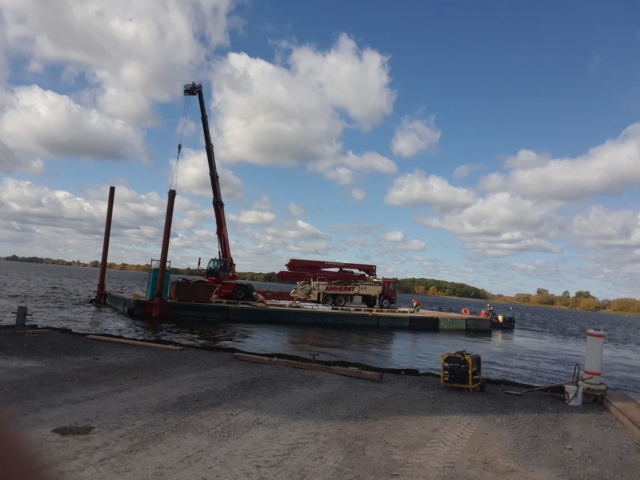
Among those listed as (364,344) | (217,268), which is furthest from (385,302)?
(364,344)

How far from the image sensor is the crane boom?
33.6 meters

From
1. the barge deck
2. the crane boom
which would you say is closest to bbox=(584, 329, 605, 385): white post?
the barge deck

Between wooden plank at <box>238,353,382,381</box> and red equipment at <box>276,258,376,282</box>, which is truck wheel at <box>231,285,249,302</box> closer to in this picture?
red equipment at <box>276,258,376,282</box>

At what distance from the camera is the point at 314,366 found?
10359 mm

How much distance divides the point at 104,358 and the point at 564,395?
974 centimetres

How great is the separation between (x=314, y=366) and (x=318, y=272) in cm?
2739

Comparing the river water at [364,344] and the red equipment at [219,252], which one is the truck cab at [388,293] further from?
the red equipment at [219,252]

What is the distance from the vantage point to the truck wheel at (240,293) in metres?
34.4

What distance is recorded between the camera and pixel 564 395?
883 centimetres

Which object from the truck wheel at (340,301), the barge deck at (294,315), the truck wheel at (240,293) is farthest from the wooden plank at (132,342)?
the truck wheel at (340,301)

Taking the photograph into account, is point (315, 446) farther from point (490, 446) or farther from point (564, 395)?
point (564, 395)

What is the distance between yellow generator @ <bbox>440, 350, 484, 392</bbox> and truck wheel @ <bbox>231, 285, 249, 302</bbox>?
86.5 feet

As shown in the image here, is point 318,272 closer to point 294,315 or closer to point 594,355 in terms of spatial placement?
point 294,315

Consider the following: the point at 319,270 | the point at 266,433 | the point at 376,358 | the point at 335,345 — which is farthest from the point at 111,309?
the point at 266,433
